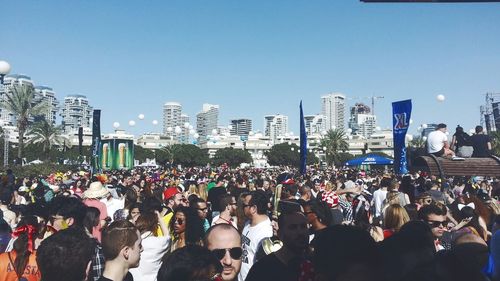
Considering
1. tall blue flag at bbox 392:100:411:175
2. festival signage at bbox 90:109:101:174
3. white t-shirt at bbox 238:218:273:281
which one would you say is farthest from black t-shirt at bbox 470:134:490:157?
festival signage at bbox 90:109:101:174

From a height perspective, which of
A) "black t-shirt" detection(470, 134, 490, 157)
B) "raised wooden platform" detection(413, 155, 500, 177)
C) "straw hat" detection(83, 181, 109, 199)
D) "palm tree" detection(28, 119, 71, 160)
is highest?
"palm tree" detection(28, 119, 71, 160)

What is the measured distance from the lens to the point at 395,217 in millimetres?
5387

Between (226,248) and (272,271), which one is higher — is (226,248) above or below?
above

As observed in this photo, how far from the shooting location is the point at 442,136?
668cm

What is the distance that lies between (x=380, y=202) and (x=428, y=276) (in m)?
7.53

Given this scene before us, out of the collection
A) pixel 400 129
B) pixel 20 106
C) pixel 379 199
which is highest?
pixel 20 106

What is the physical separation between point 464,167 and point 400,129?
1438 millimetres

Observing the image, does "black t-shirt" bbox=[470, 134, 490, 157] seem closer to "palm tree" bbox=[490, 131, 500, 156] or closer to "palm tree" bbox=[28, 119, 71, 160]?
"palm tree" bbox=[490, 131, 500, 156]

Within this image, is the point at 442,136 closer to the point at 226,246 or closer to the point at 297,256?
the point at 297,256

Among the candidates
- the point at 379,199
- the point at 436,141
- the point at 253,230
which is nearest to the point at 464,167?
the point at 436,141

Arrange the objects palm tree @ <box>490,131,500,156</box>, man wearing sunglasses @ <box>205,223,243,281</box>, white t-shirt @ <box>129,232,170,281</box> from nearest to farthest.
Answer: man wearing sunglasses @ <box>205,223,243,281</box> → white t-shirt @ <box>129,232,170,281</box> → palm tree @ <box>490,131,500,156</box>

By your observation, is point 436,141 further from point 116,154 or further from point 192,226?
point 116,154

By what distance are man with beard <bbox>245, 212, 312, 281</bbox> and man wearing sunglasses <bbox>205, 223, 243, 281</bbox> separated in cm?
14

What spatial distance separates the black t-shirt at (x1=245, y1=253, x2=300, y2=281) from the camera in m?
3.21
